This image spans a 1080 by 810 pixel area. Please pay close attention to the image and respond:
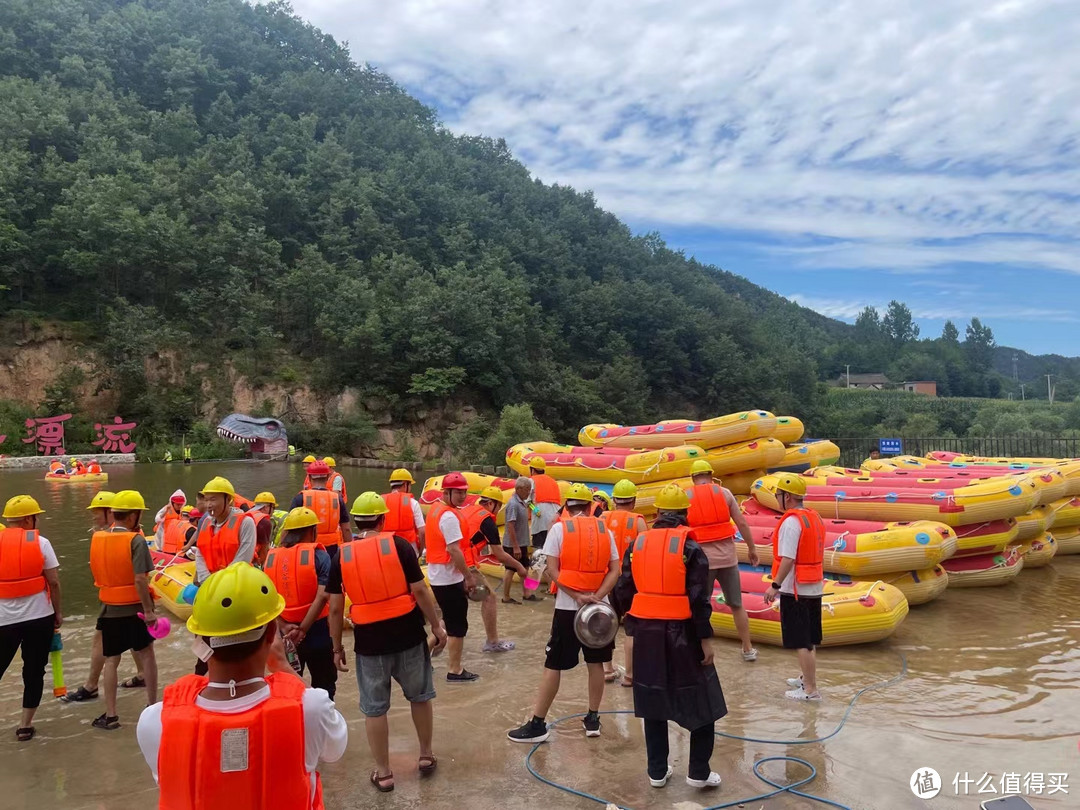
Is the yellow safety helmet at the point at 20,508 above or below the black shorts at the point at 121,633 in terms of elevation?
above

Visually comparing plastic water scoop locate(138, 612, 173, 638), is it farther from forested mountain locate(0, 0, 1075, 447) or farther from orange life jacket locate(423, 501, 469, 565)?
forested mountain locate(0, 0, 1075, 447)

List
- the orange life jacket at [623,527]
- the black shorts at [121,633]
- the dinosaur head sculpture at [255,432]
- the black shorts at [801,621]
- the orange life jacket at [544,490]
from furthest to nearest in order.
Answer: the dinosaur head sculpture at [255,432], the orange life jacket at [544,490], the orange life jacket at [623,527], the black shorts at [801,621], the black shorts at [121,633]

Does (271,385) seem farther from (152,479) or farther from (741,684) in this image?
(741,684)

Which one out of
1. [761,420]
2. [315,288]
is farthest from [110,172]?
[761,420]

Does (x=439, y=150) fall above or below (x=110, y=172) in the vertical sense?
above

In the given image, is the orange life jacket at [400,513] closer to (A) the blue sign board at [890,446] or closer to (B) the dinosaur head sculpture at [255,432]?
(A) the blue sign board at [890,446]

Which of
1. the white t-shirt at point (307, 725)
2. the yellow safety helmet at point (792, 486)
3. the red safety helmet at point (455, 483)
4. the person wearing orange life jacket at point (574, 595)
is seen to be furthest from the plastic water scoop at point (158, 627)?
the yellow safety helmet at point (792, 486)

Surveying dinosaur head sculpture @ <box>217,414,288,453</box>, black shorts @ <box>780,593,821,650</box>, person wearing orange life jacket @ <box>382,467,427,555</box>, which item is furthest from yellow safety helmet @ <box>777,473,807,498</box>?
dinosaur head sculpture @ <box>217,414,288,453</box>

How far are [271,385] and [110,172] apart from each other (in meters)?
13.9

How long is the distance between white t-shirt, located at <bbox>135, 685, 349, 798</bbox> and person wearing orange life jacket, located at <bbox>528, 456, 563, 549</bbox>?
6574 mm

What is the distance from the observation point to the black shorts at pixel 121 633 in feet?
16.4

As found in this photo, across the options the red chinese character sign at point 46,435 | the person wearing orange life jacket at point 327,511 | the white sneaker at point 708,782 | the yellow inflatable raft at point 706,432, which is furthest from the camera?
the red chinese character sign at point 46,435

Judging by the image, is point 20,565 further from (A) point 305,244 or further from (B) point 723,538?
(A) point 305,244

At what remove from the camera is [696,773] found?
13.1 ft
